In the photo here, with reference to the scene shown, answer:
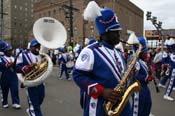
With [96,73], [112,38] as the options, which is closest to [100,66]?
[96,73]

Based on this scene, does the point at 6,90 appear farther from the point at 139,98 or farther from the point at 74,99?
the point at 139,98

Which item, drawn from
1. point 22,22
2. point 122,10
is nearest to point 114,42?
point 122,10

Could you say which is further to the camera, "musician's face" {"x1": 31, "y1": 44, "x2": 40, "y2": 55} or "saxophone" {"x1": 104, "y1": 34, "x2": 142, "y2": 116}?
"musician's face" {"x1": 31, "y1": 44, "x2": 40, "y2": 55}

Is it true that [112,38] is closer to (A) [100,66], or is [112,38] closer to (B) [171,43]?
(A) [100,66]

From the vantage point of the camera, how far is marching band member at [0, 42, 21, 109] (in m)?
10.2

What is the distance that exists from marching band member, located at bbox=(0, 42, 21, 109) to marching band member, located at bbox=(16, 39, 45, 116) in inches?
92.3

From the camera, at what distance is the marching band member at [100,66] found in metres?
3.90

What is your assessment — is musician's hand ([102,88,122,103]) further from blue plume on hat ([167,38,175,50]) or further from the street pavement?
blue plume on hat ([167,38,175,50])

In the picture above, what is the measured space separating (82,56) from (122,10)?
72.7m

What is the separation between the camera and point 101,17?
4102 mm

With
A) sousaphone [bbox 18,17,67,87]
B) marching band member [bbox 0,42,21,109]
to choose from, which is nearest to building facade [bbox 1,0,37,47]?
marching band member [bbox 0,42,21,109]

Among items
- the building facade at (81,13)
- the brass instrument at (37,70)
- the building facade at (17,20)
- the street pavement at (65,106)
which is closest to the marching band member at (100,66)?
the brass instrument at (37,70)

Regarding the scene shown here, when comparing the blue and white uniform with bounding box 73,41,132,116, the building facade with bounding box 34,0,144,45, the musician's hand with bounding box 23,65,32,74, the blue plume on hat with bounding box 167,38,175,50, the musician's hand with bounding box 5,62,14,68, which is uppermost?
the building facade with bounding box 34,0,144,45

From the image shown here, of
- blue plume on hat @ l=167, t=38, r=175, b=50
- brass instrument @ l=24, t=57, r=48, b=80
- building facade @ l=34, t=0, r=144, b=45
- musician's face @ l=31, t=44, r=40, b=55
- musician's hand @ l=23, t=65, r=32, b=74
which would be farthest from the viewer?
building facade @ l=34, t=0, r=144, b=45
